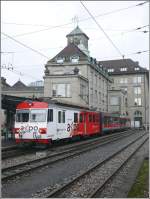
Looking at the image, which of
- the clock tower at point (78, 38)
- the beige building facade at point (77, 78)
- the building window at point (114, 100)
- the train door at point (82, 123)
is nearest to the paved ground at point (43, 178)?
the train door at point (82, 123)

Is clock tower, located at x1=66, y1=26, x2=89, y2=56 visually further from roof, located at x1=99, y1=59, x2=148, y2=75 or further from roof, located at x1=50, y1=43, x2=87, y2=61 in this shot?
roof, located at x1=99, y1=59, x2=148, y2=75

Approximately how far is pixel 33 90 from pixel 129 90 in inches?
1575

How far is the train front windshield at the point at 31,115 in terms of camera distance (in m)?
21.1

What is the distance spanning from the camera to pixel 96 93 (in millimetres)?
64750

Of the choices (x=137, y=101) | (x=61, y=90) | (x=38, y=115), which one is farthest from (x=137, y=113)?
(x=38, y=115)

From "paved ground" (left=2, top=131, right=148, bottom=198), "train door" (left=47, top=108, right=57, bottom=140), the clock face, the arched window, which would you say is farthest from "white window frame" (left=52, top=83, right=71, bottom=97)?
the arched window

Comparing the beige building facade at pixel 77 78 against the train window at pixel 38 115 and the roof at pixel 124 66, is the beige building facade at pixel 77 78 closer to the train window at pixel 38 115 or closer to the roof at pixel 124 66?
the roof at pixel 124 66

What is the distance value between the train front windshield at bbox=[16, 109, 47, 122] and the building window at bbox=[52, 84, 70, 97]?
107 ft

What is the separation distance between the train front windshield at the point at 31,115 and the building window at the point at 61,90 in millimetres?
32551

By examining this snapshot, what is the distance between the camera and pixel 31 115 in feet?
70.1

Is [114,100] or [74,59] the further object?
[114,100]

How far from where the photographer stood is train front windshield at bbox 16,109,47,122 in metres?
21.1

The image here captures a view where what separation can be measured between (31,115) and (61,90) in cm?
3386

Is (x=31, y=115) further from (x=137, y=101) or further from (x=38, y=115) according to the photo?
(x=137, y=101)
